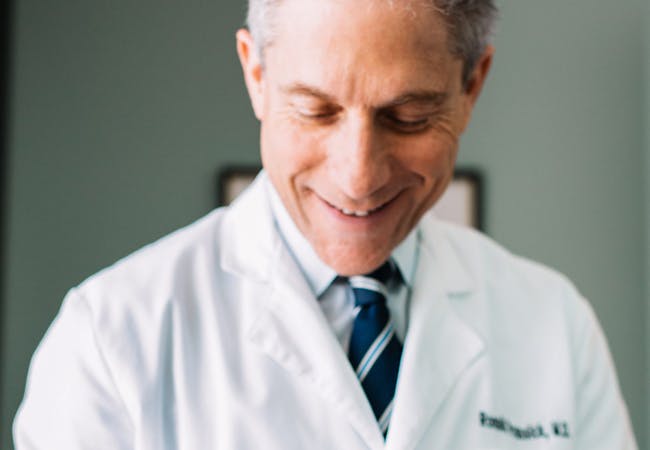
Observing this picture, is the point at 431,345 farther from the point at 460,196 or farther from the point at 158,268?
the point at 460,196

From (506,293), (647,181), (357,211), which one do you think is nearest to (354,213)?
(357,211)

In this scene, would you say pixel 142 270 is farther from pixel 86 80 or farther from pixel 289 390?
pixel 86 80

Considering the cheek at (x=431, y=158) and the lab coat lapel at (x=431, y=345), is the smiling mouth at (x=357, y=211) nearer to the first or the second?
the cheek at (x=431, y=158)

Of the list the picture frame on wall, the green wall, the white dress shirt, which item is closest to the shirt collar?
the white dress shirt

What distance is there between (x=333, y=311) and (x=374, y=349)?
7cm

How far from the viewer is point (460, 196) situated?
191cm

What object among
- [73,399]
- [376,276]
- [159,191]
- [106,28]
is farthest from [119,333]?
[106,28]

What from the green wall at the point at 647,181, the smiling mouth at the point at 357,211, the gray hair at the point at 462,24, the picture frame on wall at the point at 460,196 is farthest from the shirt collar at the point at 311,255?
the green wall at the point at 647,181

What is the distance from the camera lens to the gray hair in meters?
0.67

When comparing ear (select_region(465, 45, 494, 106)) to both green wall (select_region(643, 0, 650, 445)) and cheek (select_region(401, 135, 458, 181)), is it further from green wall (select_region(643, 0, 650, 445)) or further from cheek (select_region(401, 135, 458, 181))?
green wall (select_region(643, 0, 650, 445))

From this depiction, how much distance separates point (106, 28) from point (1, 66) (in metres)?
0.29

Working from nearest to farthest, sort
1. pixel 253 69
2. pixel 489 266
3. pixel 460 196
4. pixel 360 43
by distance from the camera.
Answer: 1. pixel 360 43
2. pixel 253 69
3. pixel 489 266
4. pixel 460 196

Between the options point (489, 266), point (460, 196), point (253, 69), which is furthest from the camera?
point (460, 196)

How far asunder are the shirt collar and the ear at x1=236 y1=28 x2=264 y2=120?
0.14m
